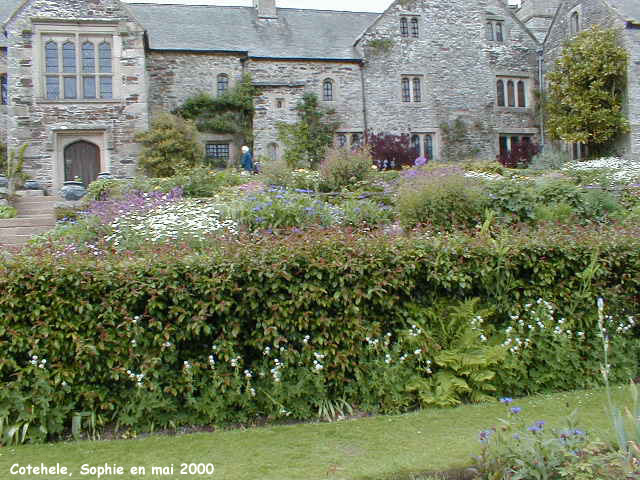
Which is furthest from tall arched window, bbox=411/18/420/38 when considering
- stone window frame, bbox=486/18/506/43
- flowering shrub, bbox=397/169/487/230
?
flowering shrub, bbox=397/169/487/230

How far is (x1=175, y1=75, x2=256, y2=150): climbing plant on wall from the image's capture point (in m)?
22.4

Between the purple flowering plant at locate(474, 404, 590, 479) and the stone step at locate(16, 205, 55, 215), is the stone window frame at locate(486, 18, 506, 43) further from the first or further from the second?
the purple flowering plant at locate(474, 404, 590, 479)

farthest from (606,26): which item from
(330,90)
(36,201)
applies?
(36,201)

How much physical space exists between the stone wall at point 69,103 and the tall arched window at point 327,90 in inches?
295

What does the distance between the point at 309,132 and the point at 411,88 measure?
17.6ft

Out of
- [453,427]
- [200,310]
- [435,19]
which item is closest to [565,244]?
[453,427]

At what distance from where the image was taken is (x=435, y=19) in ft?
83.6

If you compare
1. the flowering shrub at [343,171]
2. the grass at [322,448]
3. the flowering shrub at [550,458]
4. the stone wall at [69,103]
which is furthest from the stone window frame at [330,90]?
the flowering shrub at [550,458]

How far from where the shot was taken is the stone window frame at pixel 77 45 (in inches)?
756

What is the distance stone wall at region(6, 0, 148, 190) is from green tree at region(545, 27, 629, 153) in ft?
54.5

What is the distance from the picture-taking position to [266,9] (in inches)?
1007

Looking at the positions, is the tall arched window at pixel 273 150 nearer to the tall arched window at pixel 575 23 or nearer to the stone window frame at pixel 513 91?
the stone window frame at pixel 513 91

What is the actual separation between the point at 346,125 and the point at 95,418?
67.5 ft

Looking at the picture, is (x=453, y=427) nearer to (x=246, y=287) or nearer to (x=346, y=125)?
(x=246, y=287)
